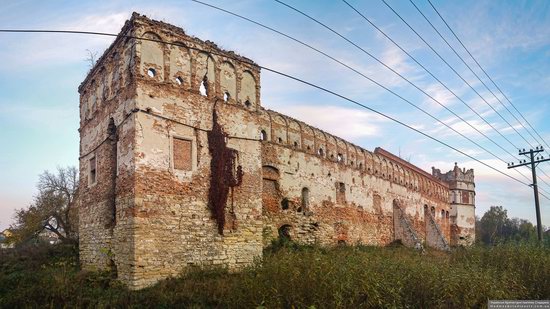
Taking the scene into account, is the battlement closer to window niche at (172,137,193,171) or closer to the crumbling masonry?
the crumbling masonry

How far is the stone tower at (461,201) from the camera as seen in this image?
35.2 metres

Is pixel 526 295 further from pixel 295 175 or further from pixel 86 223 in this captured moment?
pixel 86 223

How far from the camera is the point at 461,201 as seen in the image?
36.4m

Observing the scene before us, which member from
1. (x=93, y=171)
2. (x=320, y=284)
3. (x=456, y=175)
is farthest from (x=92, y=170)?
(x=456, y=175)

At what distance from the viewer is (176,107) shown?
12172mm

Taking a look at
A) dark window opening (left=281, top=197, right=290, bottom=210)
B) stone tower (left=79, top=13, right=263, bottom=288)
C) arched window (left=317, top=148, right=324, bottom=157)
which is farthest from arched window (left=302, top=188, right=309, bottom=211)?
stone tower (left=79, top=13, right=263, bottom=288)

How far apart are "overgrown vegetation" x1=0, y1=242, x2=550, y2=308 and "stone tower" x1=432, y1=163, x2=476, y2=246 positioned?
23.0m

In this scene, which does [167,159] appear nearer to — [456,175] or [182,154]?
[182,154]

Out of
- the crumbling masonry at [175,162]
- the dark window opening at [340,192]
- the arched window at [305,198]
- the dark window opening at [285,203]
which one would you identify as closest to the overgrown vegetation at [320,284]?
the crumbling masonry at [175,162]

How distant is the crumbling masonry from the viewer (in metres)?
11.3

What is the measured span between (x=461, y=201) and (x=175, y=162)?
101 feet

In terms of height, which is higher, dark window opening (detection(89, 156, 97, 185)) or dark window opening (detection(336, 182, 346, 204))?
dark window opening (detection(89, 156, 97, 185))

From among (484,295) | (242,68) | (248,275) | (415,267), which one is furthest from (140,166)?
(484,295)

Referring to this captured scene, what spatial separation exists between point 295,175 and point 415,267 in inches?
360
